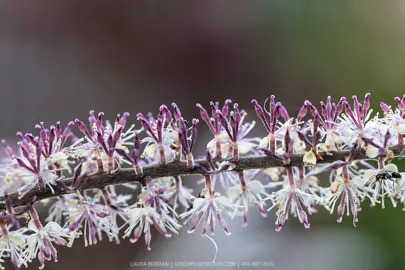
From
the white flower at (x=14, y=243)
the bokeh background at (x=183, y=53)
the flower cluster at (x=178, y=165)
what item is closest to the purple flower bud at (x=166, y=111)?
the flower cluster at (x=178, y=165)

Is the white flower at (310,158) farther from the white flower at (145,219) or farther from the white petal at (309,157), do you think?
the white flower at (145,219)

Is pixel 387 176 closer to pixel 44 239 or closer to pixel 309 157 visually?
pixel 309 157

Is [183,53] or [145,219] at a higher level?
[183,53]

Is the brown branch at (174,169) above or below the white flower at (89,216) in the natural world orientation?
above

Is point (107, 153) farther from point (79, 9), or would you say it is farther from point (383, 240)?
point (79, 9)

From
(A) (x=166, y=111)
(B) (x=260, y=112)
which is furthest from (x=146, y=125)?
(B) (x=260, y=112)

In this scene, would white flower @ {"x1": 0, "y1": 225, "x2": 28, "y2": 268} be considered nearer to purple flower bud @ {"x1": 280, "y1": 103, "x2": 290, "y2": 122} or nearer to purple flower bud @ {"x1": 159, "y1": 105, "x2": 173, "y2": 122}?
purple flower bud @ {"x1": 159, "y1": 105, "x2": 173, "y2": 122}

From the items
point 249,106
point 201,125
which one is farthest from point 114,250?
point 249,106
